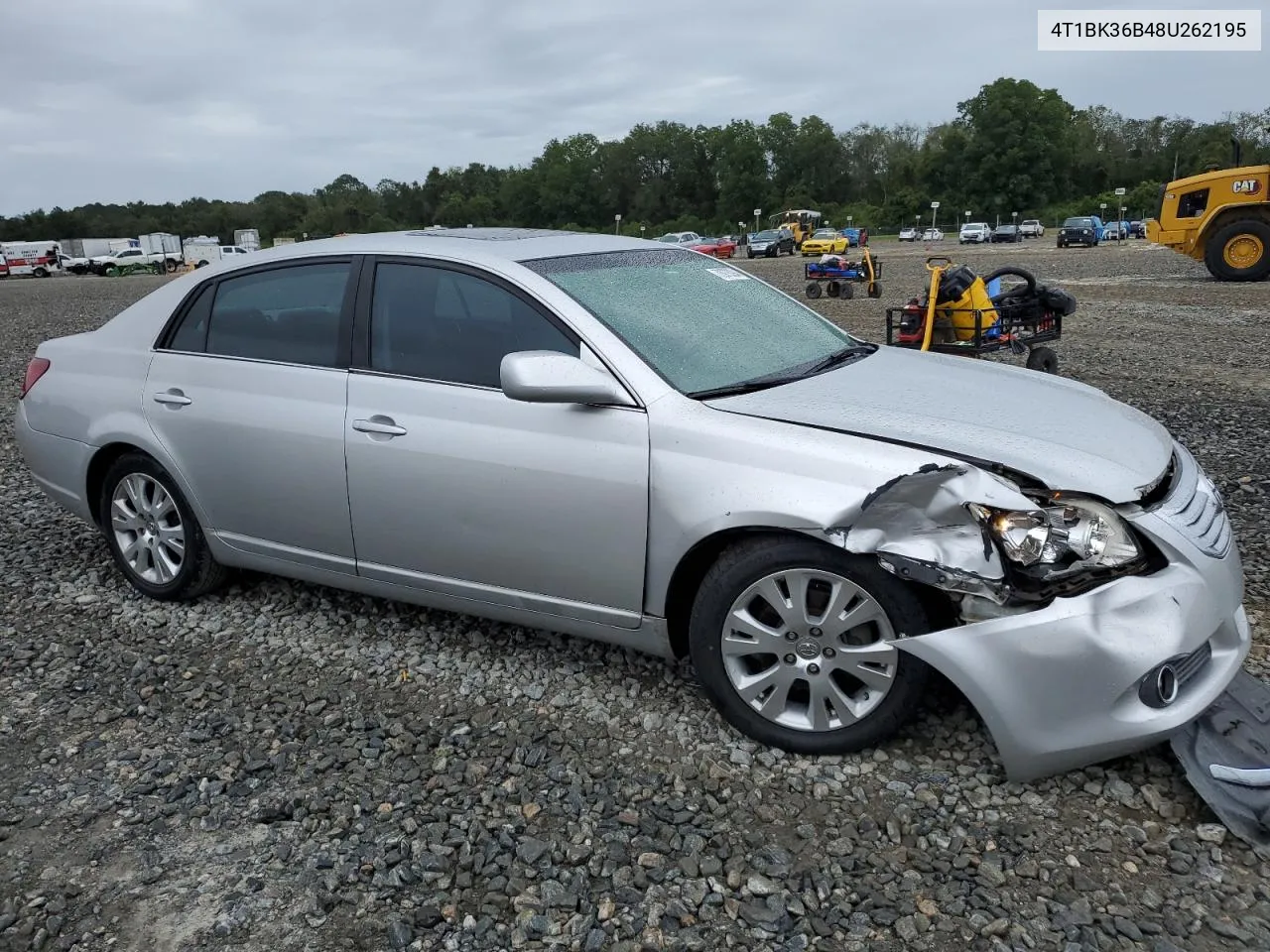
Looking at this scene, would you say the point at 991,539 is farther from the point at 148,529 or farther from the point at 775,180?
the point at 775,180

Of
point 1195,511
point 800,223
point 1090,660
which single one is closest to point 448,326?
point 1090,660

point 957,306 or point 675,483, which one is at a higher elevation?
point 957,306

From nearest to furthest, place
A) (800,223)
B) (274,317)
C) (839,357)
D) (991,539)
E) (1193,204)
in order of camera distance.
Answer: (991,539)
(839,357)
(274,317)
(1193,204)
(800,223)

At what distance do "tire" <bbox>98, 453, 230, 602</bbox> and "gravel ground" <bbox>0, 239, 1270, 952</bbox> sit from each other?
184mm

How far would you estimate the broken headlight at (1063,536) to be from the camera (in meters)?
2.67

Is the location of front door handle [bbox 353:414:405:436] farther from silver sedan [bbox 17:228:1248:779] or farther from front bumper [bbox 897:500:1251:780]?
front bumper [bbox 897:500:1251:780]

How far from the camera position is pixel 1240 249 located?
703 inches

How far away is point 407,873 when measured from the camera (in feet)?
8.46

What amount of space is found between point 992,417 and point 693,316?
112 cm

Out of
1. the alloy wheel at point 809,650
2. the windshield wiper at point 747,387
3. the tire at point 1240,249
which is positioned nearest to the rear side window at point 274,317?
the windshield wiper at point 747,387

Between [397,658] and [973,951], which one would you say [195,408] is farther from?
[973,951]

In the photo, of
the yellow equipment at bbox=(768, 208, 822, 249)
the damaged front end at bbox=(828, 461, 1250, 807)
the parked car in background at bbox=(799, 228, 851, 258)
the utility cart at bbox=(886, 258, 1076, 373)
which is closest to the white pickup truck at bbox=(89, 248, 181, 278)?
the yellow equipment at bbox=(768, 208, 822, 249)

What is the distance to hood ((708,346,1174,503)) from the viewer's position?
9.12ft

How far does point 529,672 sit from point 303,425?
49.1 inches
